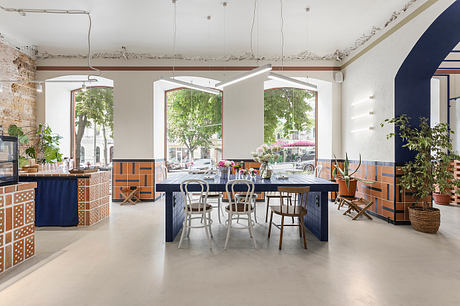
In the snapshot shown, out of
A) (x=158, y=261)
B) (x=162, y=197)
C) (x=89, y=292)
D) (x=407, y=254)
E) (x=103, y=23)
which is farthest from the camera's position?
(x=162, y=197)

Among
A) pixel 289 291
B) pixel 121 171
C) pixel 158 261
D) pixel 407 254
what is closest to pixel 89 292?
pixel 158 261

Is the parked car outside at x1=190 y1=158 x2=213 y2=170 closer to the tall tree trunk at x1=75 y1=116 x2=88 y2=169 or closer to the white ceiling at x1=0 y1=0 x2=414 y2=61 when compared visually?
the white ceiling at x1=0 y1=0 x2=414 y2=61

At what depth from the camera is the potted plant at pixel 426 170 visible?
358 cm

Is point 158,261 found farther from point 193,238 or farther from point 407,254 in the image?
point 407,254

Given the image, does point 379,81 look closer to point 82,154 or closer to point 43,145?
point 43,145

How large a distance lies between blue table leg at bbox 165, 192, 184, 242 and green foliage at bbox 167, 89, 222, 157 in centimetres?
316

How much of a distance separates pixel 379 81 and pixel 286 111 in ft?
8.41

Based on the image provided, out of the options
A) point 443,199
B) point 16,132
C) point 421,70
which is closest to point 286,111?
point 421,70

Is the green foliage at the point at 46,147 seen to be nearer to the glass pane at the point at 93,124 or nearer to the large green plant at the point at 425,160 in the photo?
the glass pane at the point at 93,124

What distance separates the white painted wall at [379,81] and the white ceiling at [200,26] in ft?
1.54

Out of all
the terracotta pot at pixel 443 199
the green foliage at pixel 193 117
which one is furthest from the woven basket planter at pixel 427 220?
the green foliage at pixel 193 117

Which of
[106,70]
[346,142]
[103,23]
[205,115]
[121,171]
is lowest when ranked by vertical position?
[121,171]

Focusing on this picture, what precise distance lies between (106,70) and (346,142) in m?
6.20

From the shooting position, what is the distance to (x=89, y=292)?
2164mm
